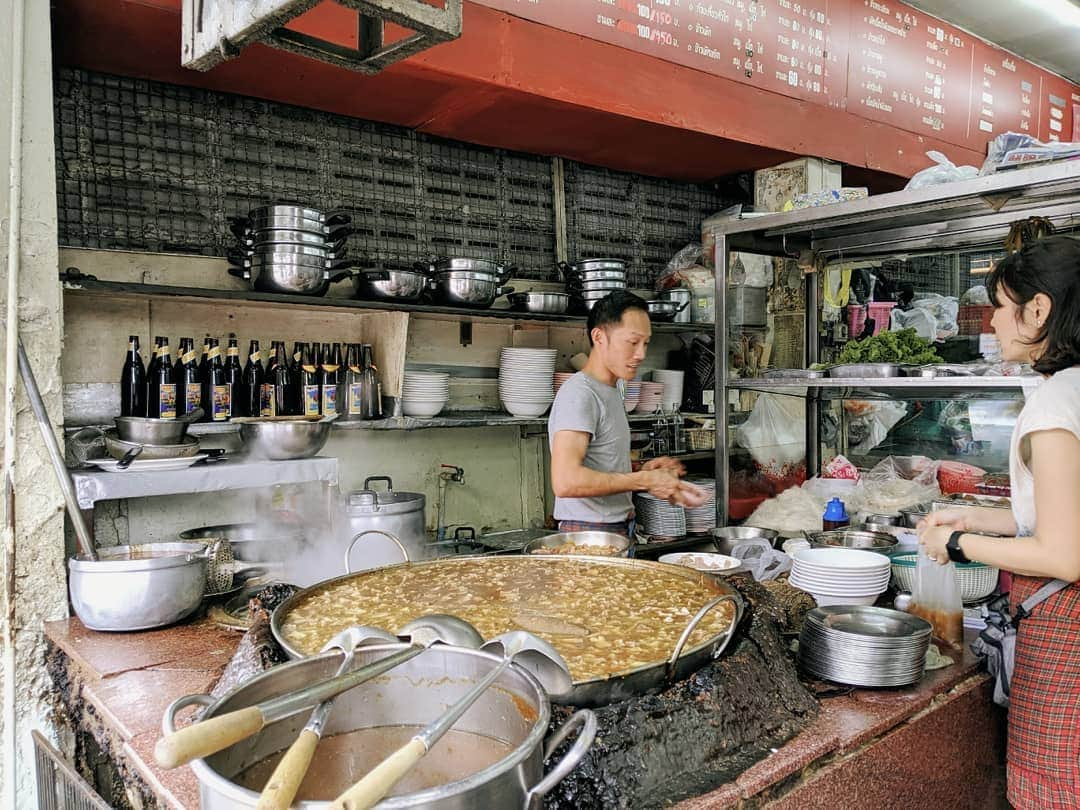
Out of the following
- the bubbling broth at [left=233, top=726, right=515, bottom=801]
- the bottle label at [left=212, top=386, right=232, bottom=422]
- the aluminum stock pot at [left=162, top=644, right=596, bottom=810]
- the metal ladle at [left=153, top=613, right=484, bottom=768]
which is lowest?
the bubbling broth at [left=233, top=726, right=515, bottom=801]

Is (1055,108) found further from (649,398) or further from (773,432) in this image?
(649,398)

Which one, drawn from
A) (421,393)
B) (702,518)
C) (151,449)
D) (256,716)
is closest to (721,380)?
(702,518)

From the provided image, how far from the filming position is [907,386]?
12.0ft

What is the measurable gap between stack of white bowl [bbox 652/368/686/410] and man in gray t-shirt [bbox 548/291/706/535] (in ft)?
5.21

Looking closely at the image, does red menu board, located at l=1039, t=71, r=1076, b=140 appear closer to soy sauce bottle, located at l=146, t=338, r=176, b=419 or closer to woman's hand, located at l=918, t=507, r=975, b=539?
woman's hand, located at l=918, t=507, r=975, b=539

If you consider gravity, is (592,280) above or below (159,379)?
above

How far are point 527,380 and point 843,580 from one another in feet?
7.52

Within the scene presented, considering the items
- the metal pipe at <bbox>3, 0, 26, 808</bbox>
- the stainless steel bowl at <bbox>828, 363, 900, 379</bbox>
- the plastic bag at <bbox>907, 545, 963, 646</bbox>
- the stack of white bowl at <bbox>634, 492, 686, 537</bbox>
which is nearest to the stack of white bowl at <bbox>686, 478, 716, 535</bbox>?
the stack of white bowl at <bbox>634, 492, 686, 537</bbox>

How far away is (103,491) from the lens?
2.62 m

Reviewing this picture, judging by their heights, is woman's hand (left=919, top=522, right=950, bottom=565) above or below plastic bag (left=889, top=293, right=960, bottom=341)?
below

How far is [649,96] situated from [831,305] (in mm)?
1830

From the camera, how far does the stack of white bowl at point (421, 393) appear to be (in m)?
3.83

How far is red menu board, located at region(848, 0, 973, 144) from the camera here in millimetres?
5000

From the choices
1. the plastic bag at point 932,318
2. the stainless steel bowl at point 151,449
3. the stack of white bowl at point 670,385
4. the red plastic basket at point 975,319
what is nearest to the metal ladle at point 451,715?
the stainless steel bowl at point 151,449
